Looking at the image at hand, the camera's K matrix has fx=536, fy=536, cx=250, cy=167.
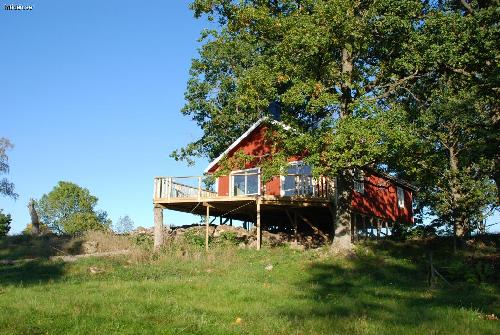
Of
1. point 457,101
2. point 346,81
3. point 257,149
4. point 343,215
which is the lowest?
point 343,215

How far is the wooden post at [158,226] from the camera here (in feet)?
95.1

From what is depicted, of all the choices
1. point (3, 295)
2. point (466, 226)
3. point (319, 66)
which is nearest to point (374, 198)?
point (466, 226)

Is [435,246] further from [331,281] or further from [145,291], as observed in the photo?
[145,291]

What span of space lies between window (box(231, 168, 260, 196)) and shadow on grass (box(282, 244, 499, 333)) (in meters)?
8.36

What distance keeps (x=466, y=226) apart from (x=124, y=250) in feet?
61.6

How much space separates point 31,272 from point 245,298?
11.7m

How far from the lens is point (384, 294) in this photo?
15875mm

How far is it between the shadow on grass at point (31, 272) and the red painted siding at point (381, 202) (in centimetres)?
1774

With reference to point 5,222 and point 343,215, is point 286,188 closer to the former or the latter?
point 343,215

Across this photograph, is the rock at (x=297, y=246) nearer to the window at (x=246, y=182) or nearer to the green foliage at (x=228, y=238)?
the green foliage at (x=228, y=238)

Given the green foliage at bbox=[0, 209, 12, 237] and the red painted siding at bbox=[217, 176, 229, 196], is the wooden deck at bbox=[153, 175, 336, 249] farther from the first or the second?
the green foliage at bbox=[0, 209, 12, 237]

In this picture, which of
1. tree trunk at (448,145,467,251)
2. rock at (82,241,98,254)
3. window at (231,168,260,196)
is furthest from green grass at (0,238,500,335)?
window at (231,168,260,196)

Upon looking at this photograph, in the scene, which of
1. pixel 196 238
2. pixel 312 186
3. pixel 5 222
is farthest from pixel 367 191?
pixel 5 222

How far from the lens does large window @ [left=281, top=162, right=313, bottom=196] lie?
2938 centimetres
